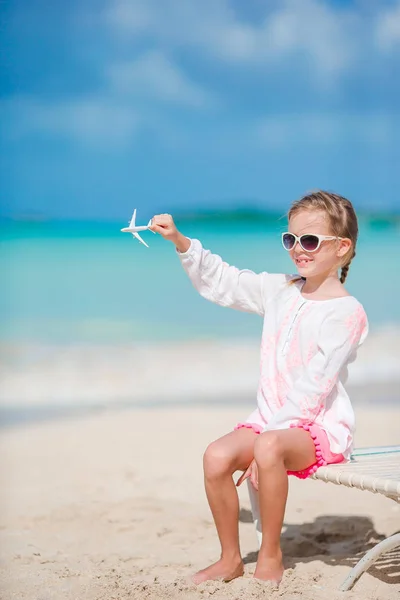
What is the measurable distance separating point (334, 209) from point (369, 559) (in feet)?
3.86

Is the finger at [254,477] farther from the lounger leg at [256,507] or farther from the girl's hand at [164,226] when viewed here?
the girl's hand at [164,226]

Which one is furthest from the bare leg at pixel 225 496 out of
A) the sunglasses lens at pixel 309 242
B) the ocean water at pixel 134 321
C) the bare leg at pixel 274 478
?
the ocean water at pixel 134 321

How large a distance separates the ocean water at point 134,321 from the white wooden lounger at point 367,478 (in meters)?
3.33

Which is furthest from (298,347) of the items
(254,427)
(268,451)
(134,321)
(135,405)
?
(134,321)

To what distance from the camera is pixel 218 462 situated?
286 cm

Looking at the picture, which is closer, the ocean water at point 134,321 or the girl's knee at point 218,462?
the girl's knee at point 218,462

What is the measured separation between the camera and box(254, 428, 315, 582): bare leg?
2738mm

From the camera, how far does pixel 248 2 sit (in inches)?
536

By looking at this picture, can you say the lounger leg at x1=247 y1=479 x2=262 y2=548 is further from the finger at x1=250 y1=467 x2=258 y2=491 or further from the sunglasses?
the sunglasses

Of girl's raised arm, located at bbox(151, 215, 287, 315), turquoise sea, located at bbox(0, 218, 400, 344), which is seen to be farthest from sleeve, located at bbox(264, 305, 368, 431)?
turquoise sea, located at bbox(0, 218, 400, 344)

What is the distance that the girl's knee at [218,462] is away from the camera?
9.37 feet

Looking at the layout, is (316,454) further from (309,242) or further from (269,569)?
(309,242)

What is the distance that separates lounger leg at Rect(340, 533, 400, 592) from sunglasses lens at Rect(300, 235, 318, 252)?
0.98 m

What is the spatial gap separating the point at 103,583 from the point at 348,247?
144 cm
